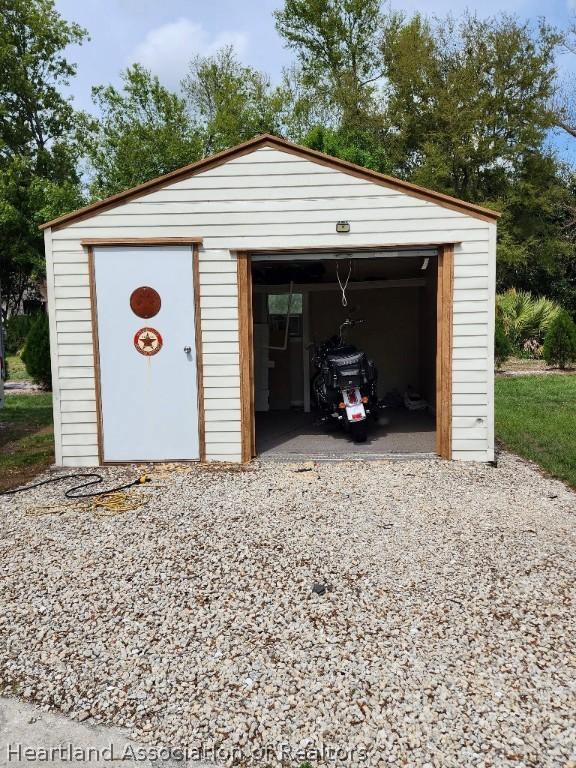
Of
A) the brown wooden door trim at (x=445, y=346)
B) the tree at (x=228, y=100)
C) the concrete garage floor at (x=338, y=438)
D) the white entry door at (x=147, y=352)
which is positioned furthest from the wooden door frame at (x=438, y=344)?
the tree at (x=228, y=100)

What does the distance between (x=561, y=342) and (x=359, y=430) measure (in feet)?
29.7

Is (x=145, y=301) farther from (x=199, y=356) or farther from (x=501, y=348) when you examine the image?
(x=501, y=348)

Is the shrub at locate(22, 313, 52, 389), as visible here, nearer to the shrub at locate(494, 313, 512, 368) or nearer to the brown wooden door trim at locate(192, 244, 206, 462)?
the brown wooden door trim at locate(192, 244, 206, 462)

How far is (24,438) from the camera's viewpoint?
8.38 m

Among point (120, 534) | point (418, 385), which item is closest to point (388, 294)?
point (418, 385)

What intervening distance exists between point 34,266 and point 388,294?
1633cm

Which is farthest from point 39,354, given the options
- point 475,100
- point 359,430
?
point 475,100

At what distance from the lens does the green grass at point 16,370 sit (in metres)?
15.8

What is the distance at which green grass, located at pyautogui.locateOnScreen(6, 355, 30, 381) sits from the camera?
15.8 metres

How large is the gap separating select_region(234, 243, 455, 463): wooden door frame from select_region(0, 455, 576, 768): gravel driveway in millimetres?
1469

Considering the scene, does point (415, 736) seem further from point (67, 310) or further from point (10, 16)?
point (10, 16)

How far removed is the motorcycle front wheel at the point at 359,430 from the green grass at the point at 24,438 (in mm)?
3420

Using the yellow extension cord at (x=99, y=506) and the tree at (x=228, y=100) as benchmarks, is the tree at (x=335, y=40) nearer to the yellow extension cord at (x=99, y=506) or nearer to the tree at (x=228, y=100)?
the tree at (x=228, y=100)

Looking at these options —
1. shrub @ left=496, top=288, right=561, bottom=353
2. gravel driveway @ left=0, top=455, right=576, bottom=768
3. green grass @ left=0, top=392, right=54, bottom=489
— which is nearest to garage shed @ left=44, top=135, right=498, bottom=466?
green grass @ left=0, top=392, right=54, bottom=489
